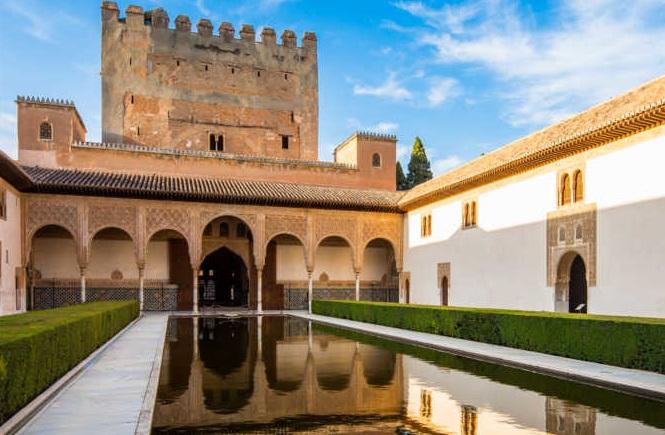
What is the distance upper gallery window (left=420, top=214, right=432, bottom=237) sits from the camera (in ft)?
73.4

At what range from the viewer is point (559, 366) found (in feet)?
27.4

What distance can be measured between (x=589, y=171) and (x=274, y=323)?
9.68 meters

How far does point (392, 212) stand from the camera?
24.6m

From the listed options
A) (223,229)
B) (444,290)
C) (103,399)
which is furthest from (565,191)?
(223,229)

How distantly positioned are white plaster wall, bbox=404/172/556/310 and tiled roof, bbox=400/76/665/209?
1.67 ft

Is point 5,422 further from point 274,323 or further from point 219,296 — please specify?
point 219,296

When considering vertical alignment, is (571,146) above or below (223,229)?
above

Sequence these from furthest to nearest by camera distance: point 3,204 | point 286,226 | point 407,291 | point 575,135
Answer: point 407,291 → point 286,226 → point 3,204 → point 575,135

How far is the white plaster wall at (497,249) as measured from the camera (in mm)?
15602

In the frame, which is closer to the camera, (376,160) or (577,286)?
(577,286)

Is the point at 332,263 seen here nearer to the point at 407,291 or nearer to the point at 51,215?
the point at 407,291

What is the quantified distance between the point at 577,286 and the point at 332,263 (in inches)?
482

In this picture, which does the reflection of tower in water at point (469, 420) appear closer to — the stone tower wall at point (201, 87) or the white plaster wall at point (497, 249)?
the white plaster wall at point (497, 249)

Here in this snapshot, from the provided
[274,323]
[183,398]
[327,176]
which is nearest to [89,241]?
[274,323]
